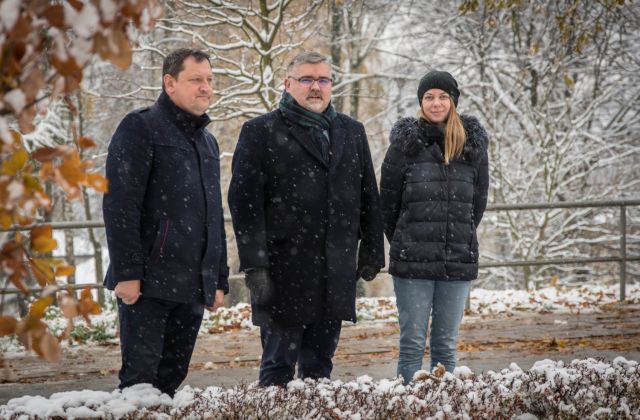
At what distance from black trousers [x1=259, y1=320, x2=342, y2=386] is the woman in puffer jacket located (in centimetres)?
54

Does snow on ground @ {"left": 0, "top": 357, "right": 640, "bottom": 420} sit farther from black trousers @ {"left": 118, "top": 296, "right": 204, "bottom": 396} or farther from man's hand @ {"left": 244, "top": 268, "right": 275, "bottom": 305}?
man's hand @ {"left": 244, "top": 268, "right": 275, "bottom": 305}

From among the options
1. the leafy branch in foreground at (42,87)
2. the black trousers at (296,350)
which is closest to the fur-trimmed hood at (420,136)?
the black trousers at (296,350)

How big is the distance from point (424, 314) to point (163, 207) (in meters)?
1.75

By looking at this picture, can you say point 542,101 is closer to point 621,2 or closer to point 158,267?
point 621,2

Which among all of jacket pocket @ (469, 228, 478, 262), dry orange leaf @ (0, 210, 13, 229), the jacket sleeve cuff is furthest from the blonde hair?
dry orange leaf @ (0, 210, 13, 229)

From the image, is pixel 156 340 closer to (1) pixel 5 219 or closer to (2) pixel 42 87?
(1) pixel 5 219

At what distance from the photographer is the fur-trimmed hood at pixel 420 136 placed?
4676mm

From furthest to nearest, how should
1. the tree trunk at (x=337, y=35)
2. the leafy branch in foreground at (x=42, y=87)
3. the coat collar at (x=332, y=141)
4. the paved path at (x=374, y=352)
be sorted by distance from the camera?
the tree trunk at (x=337, y=35)
the paved path at (x=374, y=352)
the coat collar at (x=332, y=141)
the leafy branch in foreground at (x=42, y=87)

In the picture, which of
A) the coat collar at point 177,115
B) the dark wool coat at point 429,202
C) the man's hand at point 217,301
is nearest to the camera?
the coat collar at point 177,115

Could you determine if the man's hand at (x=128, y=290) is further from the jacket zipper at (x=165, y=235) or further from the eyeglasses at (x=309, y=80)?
the eyeglasses at (x=309, y=80)

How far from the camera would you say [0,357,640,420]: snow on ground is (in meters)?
3.19

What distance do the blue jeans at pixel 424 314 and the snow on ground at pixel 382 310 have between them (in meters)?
4.18

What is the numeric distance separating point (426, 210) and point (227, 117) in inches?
275

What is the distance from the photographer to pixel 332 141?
4441 millimetres
